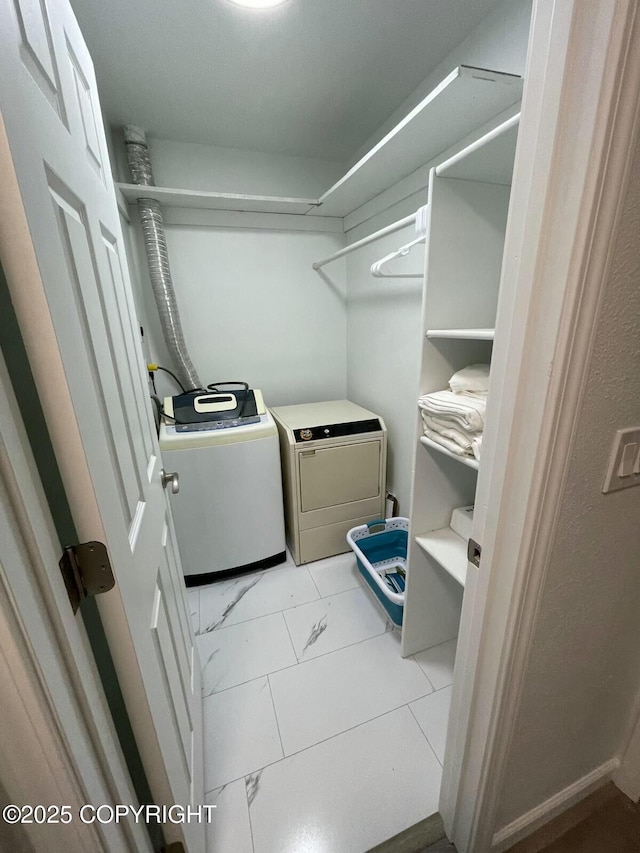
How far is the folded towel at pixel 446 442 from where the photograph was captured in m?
1.00

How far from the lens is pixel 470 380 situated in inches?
41.3

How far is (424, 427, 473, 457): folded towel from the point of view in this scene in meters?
1.00

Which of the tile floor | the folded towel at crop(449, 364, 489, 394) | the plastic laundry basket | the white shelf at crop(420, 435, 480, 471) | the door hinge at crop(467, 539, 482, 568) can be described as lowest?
the tile floor

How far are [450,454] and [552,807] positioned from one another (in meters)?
1.03

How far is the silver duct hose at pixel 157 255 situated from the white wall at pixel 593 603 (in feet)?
6.45

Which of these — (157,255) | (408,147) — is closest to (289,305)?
(157,255)

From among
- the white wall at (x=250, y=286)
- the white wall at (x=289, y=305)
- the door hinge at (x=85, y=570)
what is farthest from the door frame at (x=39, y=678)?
the white wall at (x=250, y=286)

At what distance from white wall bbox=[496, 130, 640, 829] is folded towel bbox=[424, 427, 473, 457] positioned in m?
0.36

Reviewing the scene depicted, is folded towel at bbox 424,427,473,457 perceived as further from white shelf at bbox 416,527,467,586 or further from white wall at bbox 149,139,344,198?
white wall at bbox 149,139,344,198

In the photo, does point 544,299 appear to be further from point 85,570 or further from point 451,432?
point 85,570

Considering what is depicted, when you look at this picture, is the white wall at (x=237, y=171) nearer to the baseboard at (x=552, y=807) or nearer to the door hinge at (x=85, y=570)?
the door hinge at (x=85, y=570)

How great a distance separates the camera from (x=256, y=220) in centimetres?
211

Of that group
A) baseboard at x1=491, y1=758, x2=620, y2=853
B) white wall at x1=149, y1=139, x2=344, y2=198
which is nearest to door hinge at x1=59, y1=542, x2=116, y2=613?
baseboard at x1=491, y1=758, x2=620, y2=853

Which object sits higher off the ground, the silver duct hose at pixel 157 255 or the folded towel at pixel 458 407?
the silver duct hose at pixel 157 255
